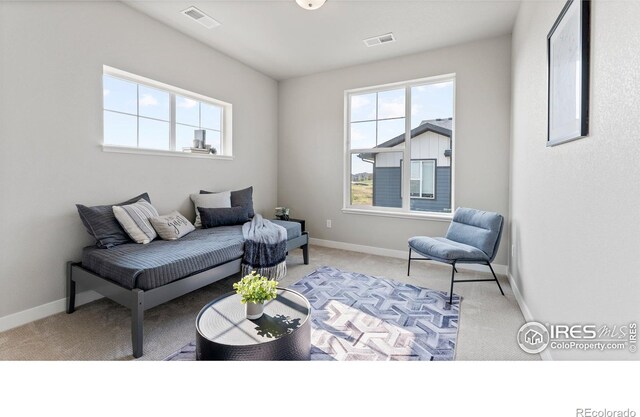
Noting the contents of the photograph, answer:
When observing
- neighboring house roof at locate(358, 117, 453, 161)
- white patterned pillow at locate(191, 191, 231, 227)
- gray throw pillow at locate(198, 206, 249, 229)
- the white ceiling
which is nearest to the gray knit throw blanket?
gray throw pillow at locate(198, 206, 249, 229)

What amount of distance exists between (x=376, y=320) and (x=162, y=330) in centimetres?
158

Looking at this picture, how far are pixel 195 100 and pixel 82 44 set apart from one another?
1240 millimetres

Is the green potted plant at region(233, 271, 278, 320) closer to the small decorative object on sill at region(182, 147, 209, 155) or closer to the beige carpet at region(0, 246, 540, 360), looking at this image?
the beige carpet at region(0, 246, 540, 360)

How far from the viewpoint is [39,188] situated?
7.25 feet

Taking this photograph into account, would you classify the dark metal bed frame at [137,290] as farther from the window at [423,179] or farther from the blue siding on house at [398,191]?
the window at [423,179]

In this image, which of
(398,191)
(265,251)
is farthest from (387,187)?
(265,251)

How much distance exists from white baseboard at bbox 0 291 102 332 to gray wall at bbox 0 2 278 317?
1.5 inches

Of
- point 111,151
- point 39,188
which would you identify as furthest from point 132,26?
point 39,188

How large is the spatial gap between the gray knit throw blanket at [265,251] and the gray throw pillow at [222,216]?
0.37m

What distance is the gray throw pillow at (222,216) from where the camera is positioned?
322 centimetres

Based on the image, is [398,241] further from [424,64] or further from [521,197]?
[424,64]

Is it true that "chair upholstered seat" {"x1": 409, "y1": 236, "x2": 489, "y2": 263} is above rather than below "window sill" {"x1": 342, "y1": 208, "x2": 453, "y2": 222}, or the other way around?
below

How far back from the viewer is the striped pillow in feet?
8.07

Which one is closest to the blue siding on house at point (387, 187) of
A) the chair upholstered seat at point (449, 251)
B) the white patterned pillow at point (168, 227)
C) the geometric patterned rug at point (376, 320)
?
the chair upholstered seat at point (449, 251)
